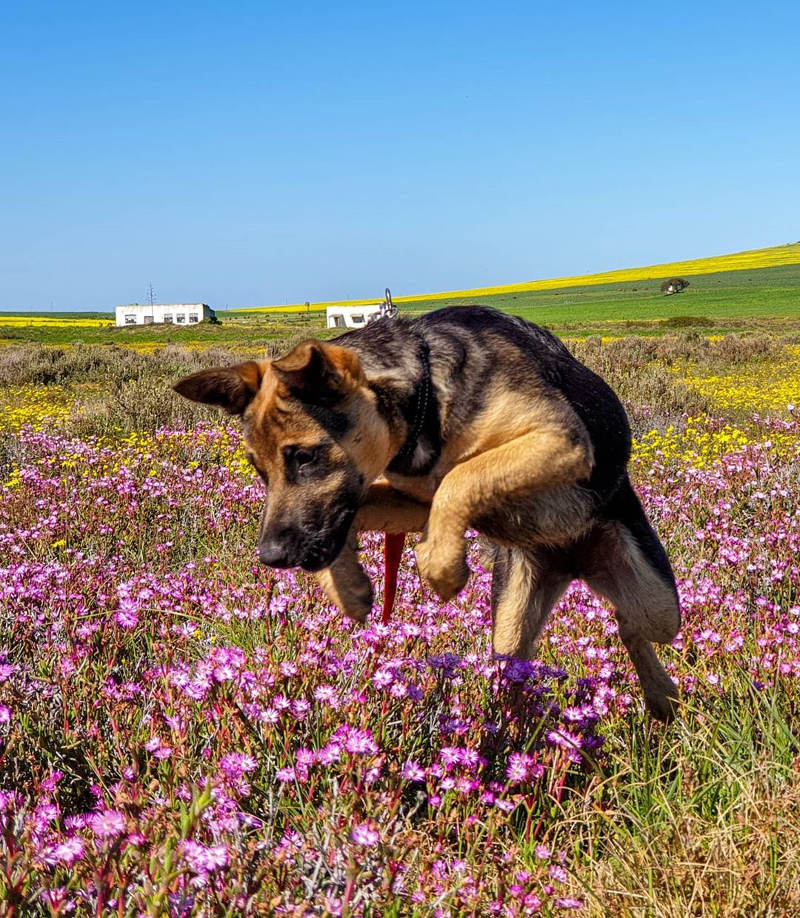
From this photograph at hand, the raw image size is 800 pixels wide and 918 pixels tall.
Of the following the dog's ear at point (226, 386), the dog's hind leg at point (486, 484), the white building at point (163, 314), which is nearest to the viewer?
the dog's hind leg at point (486, 484)

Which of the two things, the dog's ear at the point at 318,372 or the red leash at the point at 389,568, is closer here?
the dog's ear at the point at 318,372

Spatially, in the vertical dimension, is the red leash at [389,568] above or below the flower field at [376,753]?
above

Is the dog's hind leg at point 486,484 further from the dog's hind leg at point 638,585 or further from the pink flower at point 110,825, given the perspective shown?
the pink flower at point 110,825

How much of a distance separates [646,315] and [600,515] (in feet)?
181

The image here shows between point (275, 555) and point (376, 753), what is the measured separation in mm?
729

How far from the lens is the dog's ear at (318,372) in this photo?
2.74 m

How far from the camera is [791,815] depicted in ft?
7.35

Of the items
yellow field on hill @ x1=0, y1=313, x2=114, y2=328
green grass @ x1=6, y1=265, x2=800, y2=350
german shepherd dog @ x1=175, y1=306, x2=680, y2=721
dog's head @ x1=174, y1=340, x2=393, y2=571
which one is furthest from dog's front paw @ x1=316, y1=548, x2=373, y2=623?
yellow field on hill @ x1=0, y1=313, x2=114, y2=328

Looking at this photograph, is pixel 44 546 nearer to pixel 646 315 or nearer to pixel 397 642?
pixel 397 642

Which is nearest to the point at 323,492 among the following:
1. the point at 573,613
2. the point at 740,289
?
the point at 573,613

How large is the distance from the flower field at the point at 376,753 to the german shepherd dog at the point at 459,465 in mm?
285

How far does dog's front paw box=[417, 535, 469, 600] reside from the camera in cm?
277

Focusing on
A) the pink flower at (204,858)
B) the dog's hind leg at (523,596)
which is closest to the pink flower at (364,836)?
the pink flower at (204,858)

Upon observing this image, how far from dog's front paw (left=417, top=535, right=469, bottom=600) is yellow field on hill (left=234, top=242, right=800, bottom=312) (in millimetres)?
91913
